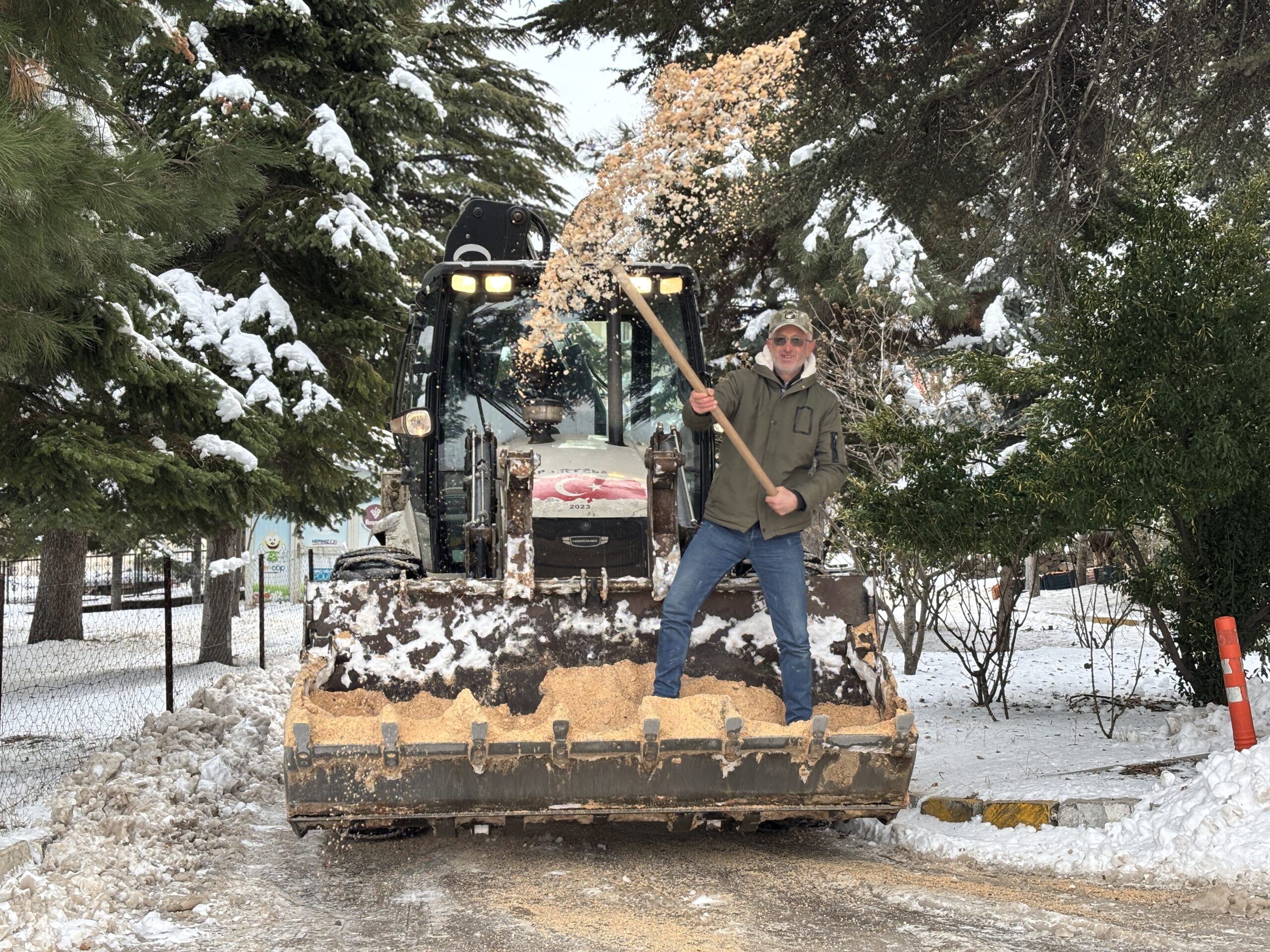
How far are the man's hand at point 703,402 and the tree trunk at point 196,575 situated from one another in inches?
865

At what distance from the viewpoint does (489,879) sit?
5242 mm

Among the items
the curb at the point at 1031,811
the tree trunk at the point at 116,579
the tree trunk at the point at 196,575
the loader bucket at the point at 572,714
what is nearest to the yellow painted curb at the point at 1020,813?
the curb at the point at 1031,811

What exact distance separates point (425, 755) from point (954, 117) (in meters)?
5.27

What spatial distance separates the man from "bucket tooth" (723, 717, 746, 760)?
49cm

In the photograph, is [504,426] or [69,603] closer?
[504,426]

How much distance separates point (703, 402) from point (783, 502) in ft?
1.90

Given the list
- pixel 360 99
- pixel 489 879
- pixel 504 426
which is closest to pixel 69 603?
pixel 360 99

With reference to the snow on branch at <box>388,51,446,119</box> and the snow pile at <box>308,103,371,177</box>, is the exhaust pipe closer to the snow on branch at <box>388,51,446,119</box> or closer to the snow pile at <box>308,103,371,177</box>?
the snow pile at <box>308,103,371,177</box>

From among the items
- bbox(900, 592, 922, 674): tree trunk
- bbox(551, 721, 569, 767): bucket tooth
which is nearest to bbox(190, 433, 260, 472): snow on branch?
bbox(551, 721, 569, 767): bucket tooth

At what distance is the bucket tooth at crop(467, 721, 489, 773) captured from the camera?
16.2 ft

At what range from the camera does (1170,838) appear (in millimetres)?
5191

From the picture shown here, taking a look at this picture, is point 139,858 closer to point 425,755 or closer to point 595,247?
point 425,755

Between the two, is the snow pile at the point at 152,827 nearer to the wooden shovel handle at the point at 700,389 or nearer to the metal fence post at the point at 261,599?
the wooden shovel handle at the point at 700,389

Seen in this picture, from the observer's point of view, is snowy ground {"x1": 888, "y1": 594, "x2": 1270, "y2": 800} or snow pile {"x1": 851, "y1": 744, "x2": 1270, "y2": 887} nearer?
snow pile {"x1": 851, "y1": 744, "x2": 1270, "y2": 887}
